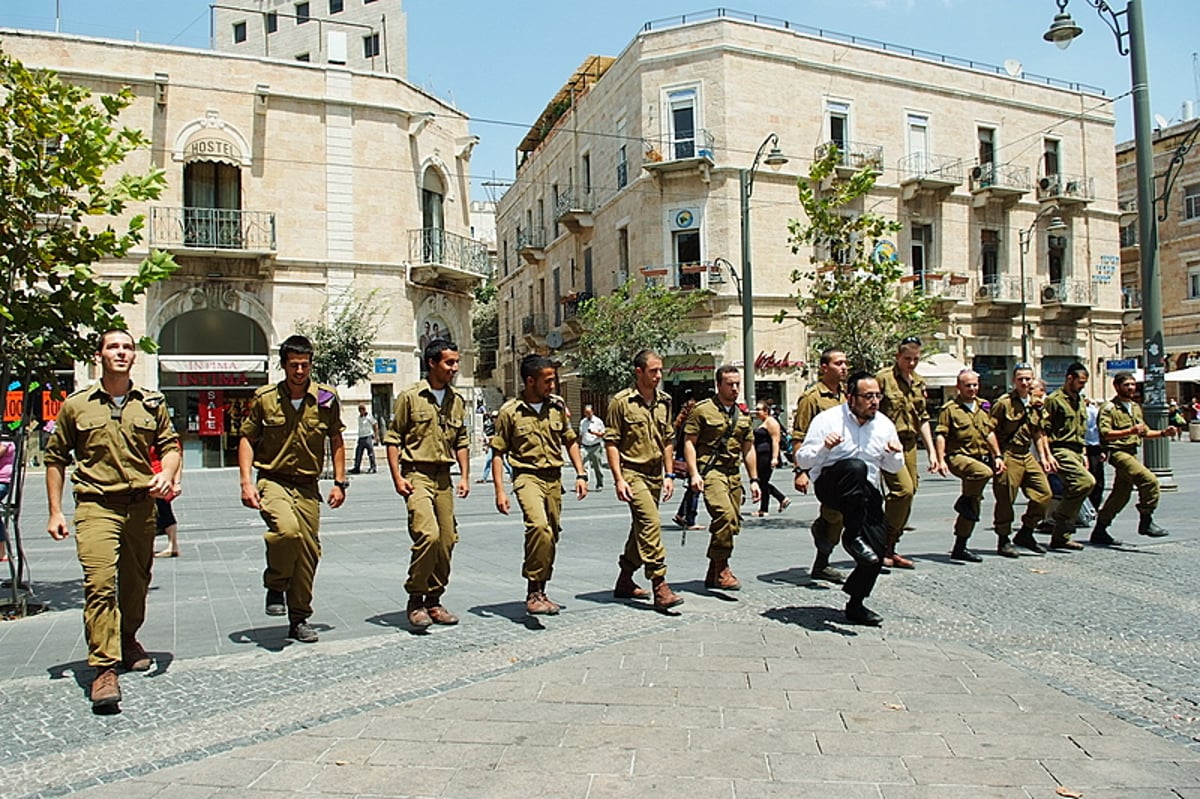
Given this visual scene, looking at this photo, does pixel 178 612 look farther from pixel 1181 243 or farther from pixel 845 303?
pixel 1181 243

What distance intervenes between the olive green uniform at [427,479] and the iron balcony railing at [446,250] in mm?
22765

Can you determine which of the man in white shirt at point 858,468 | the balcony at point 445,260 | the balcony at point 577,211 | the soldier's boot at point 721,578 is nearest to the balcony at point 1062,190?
the balcony at point 577,211

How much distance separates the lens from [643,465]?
6875 mm

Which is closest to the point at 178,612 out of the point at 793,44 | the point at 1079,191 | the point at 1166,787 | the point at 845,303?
the point at 1166,787

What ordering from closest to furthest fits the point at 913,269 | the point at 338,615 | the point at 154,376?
the point at 338,615
the point at 154,376
the point at 913,269

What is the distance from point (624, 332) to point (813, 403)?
63.7ft

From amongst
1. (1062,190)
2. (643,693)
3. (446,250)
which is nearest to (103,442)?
(643,693)

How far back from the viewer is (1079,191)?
3622cm

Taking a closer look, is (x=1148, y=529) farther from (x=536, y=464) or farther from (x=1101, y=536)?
(x=536, y=464)

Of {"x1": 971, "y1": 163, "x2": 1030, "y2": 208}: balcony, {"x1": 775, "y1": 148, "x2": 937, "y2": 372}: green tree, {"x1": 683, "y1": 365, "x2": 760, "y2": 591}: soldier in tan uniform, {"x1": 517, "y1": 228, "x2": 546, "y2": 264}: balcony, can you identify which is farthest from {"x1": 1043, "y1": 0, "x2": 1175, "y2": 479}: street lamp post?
{"x1": 517, "y1": 228, "x2": 546, "y2": 264}: balcony

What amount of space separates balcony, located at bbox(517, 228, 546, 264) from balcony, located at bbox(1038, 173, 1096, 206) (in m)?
19.5

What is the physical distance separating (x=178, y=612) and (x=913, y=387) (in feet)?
20.7

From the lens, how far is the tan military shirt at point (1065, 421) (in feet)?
30.3

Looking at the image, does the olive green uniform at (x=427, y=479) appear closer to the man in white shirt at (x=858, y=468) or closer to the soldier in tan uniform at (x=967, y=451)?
the man in white shirt at (x=858, y=468)
